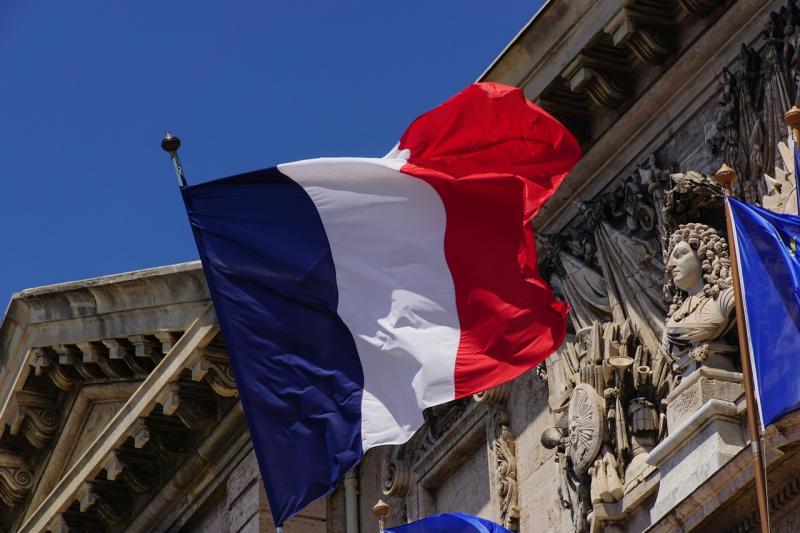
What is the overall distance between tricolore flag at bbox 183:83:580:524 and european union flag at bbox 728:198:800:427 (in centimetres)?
230

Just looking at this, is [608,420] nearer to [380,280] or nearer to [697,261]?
[697,261]

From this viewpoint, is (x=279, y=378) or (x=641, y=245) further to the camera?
(x=641, y=245)

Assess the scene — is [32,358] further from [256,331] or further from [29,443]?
[256,331]

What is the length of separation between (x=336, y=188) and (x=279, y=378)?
1863mm

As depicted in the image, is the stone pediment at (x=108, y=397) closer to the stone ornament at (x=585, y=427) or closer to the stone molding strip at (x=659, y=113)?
the stone molding strip at (x=659, y=113)

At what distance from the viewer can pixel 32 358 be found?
2642 centimetres

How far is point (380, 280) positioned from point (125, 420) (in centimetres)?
737

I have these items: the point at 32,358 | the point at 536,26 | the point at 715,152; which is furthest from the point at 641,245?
the point at 32,358

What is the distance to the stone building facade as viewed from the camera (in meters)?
17.6

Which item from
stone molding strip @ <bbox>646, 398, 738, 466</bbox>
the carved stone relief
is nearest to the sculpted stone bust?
stone molding strip @ <bbox>646, 398, 738, 466</bbox>

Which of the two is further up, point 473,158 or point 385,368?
point 473,158

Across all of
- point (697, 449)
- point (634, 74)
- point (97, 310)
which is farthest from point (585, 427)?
point (97, 310)

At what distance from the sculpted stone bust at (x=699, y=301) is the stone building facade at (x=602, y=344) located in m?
0.02

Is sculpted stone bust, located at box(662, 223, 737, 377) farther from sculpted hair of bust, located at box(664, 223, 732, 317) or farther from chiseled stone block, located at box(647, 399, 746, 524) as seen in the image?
chiseled stone block, located at box(647, 399, 746, 524)
